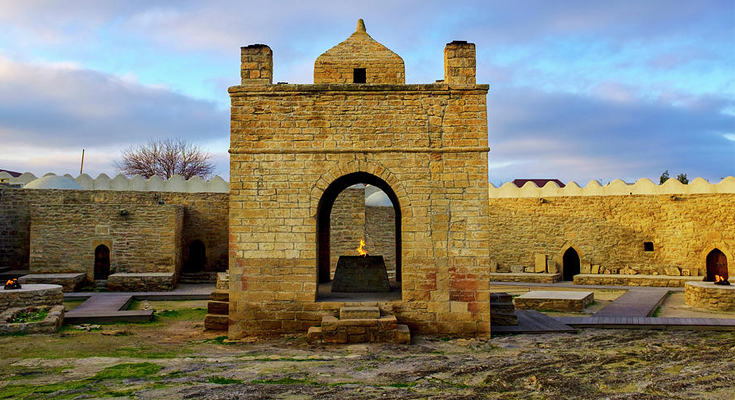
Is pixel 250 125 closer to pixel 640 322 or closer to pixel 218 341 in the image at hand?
pixel 218 341

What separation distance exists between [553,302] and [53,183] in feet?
53.7

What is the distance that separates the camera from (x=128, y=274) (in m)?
16.3

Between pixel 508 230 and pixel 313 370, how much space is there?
616 inches

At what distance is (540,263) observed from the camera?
20203 millimetres

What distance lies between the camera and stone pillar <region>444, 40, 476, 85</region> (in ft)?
28.3

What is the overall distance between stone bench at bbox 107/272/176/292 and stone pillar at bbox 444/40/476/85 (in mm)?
10898

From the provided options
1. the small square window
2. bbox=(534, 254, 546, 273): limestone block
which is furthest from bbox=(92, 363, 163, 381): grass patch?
bbox=(534, 254, 546, 273): limestone block

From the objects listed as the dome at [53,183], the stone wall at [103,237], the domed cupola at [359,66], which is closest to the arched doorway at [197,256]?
the stone wall at [103,237]

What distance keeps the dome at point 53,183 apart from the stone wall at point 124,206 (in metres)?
0.42

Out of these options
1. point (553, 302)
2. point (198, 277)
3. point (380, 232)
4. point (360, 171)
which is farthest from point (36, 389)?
point (380, 232)

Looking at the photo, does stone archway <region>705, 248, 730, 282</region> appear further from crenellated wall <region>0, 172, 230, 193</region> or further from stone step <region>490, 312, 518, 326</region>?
crenellated wall <region>0, 172, 230, 193</region>

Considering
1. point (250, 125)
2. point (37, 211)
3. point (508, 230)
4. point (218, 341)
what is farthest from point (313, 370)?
point (508, 230)

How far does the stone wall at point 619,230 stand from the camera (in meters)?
18.1

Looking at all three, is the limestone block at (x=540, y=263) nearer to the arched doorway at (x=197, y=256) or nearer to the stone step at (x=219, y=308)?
the arched doorway at (x=197, y=256)
